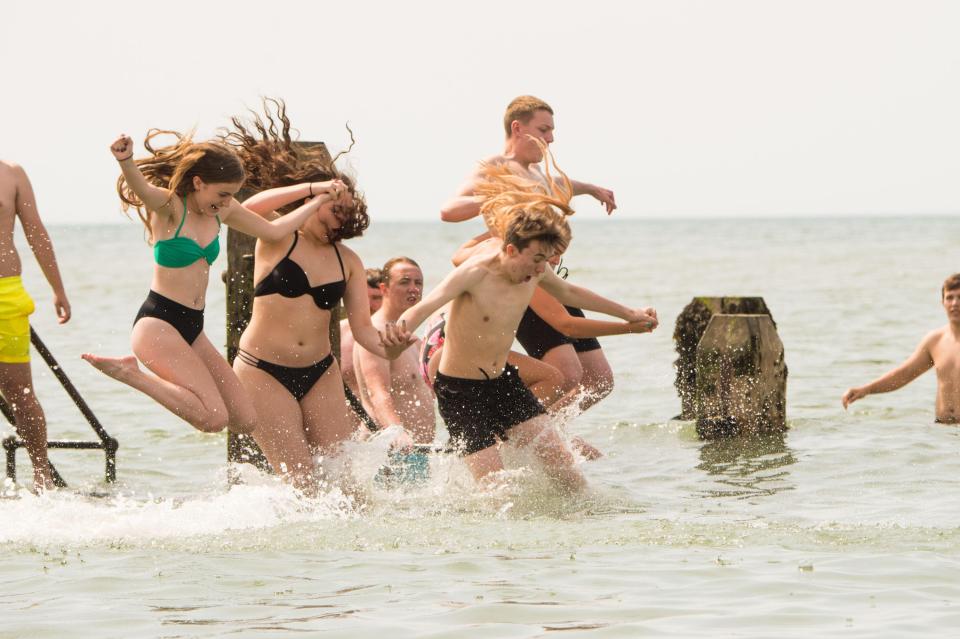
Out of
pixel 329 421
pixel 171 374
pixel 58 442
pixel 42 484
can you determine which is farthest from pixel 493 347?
pixel 58 442

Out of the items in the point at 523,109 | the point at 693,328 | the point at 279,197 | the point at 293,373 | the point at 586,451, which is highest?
the point at 523,109

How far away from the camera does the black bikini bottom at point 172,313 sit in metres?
6.79

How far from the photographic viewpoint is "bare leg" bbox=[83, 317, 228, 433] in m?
6.60

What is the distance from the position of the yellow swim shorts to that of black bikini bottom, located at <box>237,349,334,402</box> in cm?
153

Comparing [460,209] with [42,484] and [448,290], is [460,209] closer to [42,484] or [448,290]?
[448,290]

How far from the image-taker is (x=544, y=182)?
876cm

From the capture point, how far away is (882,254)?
56938 mm

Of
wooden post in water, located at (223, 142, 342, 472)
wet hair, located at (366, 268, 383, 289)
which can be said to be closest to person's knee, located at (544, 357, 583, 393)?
wet hair, located at (366, 268, 383, 289)

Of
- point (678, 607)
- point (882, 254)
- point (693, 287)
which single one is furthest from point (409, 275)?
point (882, 254)

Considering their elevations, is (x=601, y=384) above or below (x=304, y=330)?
below

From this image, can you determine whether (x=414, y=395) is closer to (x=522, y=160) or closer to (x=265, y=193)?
(x=522, y=160)

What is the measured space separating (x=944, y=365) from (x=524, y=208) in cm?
514

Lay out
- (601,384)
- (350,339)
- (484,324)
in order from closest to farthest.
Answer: (484,324), (350,339), (601,384)

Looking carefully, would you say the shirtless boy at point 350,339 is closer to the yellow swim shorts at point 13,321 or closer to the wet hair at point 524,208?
the wet hair at point 524,208
